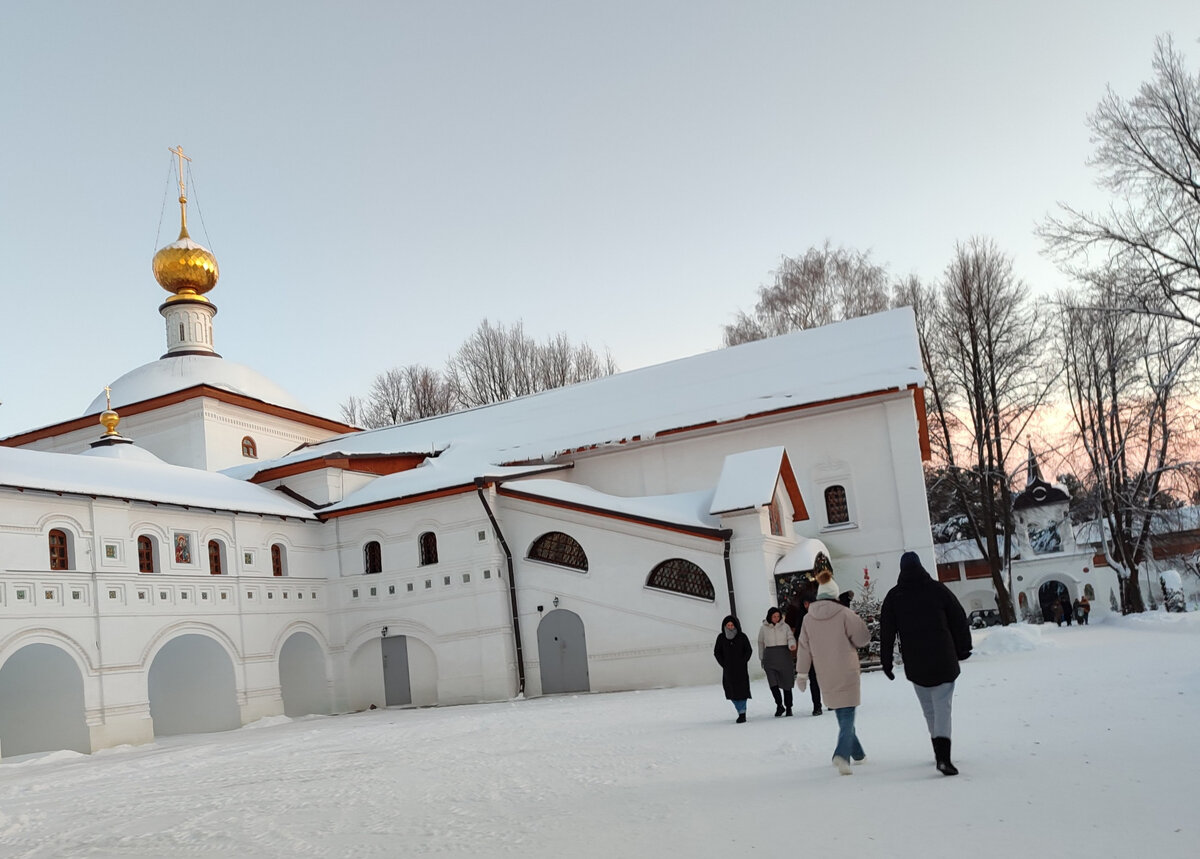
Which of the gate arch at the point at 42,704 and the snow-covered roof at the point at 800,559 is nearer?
the gate arch at the point at 42,704

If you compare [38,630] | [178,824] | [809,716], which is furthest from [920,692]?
[38,630]

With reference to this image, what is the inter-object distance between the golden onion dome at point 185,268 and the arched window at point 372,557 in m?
14.2

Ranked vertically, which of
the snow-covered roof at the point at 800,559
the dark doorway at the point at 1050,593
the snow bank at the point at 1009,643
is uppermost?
the snow-covered roof at the point at 800,559

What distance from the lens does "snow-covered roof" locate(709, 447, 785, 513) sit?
21047 mm

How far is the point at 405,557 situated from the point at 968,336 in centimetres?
2002

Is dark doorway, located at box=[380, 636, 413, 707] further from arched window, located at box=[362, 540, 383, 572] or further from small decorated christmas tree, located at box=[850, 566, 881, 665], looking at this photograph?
small decorated christmas tree, located at box=[850, 566, 881, 665]

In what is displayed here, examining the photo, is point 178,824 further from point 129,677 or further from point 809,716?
point 129,677

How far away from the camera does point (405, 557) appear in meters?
25.1

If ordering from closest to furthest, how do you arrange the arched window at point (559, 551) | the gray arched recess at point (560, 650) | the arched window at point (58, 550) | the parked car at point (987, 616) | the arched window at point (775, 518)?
the arched window at point (58, 550), the arched window at point (775, 518), the arched window at point (559, 551), the gray arched recess at point (560, 650), the parked car at point (987, 616)

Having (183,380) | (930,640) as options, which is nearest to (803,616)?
(930,640)

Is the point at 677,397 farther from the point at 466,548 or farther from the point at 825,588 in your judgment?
the point at 825,588

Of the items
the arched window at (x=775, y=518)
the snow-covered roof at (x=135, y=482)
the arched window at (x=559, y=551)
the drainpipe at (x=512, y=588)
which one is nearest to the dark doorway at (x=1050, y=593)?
the arched window at (x=775, y=518)

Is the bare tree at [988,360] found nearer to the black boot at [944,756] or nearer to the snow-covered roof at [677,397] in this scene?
the snow-covered roof at [677,397]

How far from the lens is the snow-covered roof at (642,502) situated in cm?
2189
